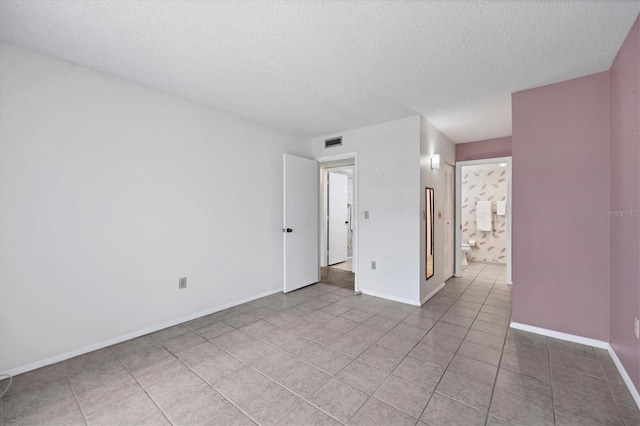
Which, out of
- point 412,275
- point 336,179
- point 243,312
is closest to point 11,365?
point 243,312

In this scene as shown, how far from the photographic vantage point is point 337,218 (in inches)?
250

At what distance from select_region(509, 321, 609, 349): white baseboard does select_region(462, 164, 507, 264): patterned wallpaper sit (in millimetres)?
3916

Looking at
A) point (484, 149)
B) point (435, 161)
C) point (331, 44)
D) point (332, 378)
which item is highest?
point (331, 44)

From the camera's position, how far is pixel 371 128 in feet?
13.2

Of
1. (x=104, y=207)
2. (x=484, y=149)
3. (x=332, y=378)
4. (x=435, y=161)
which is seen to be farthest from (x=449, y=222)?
(x=104, y=207)

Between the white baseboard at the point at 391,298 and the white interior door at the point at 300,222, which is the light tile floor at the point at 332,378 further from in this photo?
the white interior door at the point at 300,222

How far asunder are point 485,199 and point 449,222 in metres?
2.19

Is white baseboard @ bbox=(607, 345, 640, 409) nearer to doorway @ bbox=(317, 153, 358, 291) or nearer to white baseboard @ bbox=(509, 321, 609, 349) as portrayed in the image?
white baseboard @ bbox=(509, 321, 609, 349)

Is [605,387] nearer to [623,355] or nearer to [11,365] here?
[623,355]

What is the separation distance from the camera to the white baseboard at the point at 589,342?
184cm

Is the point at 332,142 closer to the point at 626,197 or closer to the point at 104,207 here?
the point at 104,207

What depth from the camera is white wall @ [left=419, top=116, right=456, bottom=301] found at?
12.0 feet

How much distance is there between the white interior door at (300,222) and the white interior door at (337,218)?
1.48 m

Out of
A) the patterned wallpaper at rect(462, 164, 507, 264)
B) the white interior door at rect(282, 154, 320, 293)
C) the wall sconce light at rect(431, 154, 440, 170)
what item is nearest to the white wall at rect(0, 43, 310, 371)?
the white interior door at rect(282, 154, 320, 293)
